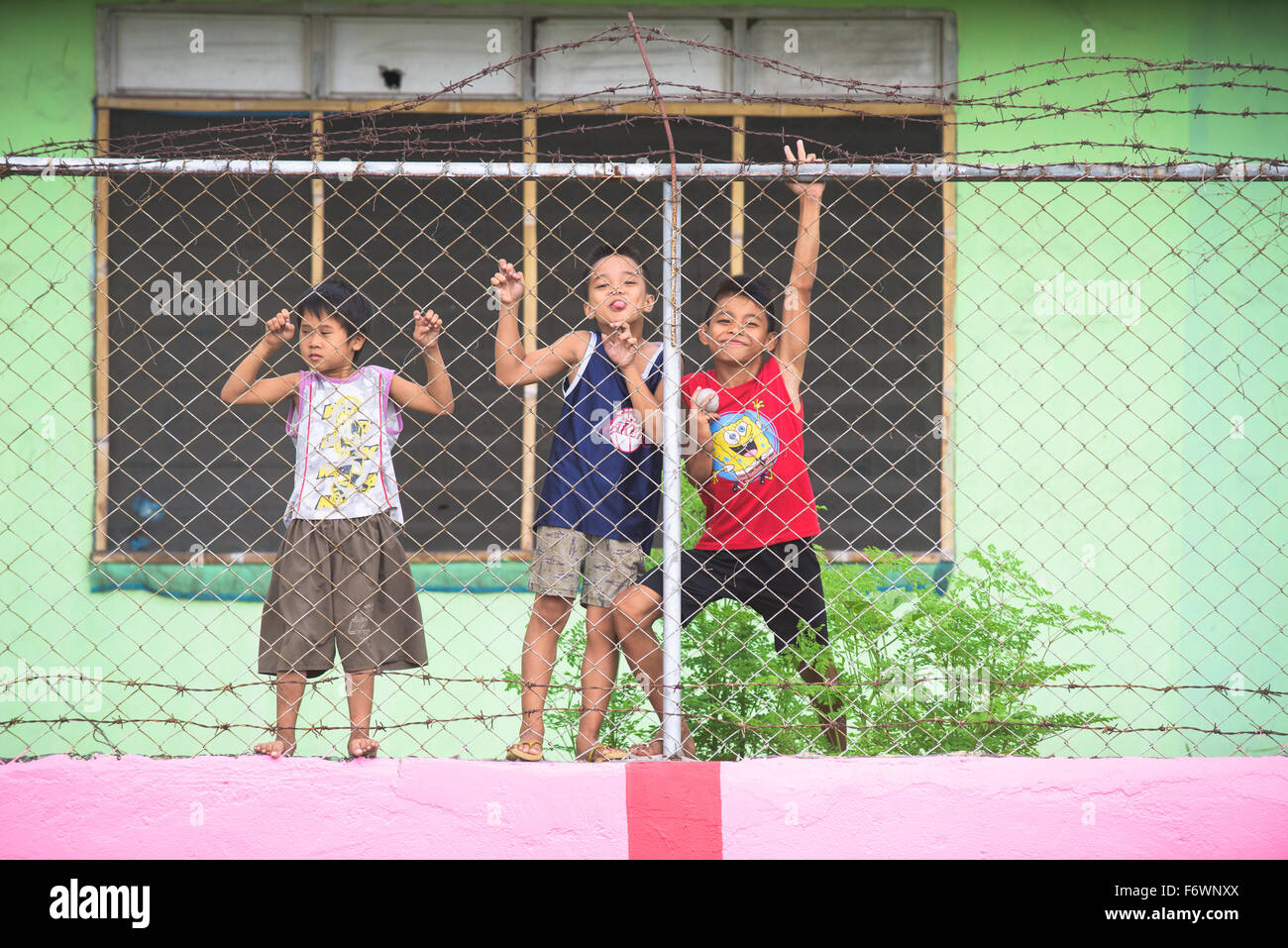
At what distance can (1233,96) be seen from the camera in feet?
16.6

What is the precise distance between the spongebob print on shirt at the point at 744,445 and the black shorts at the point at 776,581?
8.4 inches

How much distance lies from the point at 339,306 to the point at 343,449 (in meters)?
0.42

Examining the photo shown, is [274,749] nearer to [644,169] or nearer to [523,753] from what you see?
[523,753]

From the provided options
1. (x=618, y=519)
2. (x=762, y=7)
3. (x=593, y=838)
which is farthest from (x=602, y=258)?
(x=762, y=7)

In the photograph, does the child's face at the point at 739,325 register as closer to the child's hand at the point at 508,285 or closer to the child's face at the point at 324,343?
the child's hand at the point at 508,285

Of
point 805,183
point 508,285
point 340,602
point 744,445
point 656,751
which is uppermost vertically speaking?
point 805,183

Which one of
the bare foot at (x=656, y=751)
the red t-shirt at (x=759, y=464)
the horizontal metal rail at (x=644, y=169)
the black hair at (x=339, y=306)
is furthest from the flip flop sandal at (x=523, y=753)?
the horizontal metal rail at (x=644, y=169)

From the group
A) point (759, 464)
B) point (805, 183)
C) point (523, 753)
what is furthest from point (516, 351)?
point (523, 753)

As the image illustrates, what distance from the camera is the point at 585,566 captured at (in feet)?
10.5

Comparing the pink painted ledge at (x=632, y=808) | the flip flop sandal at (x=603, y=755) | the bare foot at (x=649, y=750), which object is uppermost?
the bare foot at (x=649, y=750)

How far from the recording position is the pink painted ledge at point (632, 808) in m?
2.81

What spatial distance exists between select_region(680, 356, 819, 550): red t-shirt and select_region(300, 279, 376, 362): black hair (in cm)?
96

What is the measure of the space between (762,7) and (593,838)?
3627 mm

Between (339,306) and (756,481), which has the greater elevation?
(339,306)
